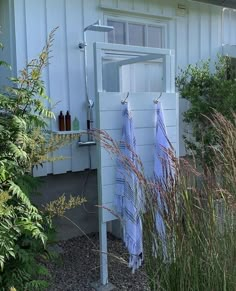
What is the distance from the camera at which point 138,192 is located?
236 cm

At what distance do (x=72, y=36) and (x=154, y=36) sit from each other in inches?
49.8

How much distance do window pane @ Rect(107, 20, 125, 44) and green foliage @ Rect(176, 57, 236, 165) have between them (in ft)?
2.96

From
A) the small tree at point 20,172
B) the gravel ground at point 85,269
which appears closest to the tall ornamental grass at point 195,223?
the small tree at point 20,172

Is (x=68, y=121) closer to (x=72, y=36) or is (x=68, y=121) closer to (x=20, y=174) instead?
(x=72, y=36)

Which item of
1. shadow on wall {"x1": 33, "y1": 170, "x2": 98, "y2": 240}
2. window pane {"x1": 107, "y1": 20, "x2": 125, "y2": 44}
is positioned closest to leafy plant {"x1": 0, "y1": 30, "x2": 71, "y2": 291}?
shadow on wall {"x1": 33, "y1": 170, "x2": 98, "y2": 240}

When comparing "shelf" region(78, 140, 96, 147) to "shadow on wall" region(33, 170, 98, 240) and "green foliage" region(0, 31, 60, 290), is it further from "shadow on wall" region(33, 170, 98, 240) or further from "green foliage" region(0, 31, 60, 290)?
Result: "green foliage" region(0, 31, 60, 290)

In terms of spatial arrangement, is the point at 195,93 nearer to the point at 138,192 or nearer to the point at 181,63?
the point at 181,63

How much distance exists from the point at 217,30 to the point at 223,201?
13.5 feet

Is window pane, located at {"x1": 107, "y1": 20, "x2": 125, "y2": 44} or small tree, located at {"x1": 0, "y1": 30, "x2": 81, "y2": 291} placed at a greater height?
window pane, located at {"x1": 107, "y1": 20, "x2": 125, "y2": 44}

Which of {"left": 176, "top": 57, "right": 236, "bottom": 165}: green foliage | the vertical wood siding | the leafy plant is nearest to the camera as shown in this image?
the leafy plant

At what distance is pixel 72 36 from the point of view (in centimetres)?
421

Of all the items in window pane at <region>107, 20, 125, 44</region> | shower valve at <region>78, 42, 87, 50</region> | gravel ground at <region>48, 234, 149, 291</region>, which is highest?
window pane at <region>107, 20, 125, 44</region>

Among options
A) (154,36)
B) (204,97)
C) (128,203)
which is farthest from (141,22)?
(128,203)

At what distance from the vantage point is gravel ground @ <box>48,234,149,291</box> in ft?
10.8
